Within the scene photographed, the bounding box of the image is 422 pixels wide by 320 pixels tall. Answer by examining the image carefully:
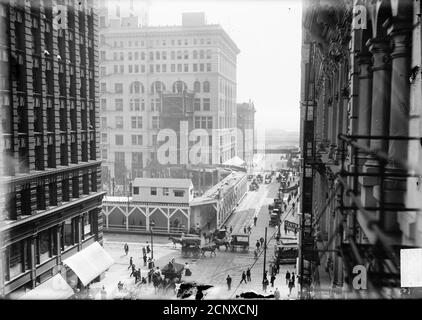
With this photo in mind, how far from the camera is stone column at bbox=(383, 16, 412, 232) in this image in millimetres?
6246

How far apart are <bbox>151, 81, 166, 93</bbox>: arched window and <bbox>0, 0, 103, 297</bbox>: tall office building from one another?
2376cm

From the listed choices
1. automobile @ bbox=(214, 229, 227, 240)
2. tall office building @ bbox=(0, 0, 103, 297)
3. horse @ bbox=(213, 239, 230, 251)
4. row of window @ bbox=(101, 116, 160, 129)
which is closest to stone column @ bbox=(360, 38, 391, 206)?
tall office building @ bbox=(0, 0, 103, 297)

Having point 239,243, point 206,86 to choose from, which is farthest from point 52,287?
point 206,86

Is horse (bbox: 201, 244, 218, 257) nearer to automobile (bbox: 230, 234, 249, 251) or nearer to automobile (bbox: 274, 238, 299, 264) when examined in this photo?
automobile (bbox: 230, 234, 249, 251)

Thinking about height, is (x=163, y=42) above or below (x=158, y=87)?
above

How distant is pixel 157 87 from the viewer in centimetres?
4844

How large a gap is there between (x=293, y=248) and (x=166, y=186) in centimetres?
1029

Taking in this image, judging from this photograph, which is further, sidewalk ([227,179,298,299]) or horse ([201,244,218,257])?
horse ([201,244,218,257])

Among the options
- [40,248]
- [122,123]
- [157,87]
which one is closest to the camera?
[40,248]

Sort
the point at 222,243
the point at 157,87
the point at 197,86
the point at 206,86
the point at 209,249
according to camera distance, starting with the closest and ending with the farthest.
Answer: the point at 209,249, the point at 222,243, the point at 206,86, the point at 197,86, the point at 157,87

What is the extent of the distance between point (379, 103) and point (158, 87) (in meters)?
43.0

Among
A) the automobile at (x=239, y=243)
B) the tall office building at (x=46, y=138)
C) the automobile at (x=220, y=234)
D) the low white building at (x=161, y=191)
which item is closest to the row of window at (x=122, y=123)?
the low white building at (x=161, y=191)

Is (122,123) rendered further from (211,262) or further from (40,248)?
(40,248)
